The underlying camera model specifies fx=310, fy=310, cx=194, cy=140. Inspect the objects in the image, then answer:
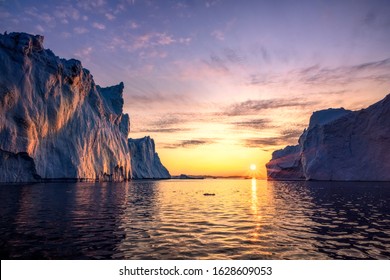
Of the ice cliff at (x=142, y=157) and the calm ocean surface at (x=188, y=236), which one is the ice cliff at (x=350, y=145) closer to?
the calm ocean surface at (x=188, y=236)

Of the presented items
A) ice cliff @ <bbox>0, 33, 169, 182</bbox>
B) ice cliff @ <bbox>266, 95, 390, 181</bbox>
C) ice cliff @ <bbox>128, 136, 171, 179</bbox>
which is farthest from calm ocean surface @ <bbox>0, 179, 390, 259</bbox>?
ice cliff @ <bbox>128, 136, 171, 179</bbox>

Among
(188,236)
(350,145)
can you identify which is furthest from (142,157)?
(188,236)

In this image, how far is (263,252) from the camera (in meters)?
11.2

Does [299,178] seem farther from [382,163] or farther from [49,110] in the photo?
[49,110]

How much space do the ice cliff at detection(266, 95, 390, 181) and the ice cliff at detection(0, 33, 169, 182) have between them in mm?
67052

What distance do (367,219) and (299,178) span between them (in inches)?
4558

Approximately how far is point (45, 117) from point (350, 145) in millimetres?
85372

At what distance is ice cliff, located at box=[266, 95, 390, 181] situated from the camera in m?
87.1

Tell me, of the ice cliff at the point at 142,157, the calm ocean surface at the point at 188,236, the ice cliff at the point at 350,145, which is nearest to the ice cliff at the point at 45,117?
the calm ocean surface at the point at 188,236

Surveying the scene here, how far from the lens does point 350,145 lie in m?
95.8

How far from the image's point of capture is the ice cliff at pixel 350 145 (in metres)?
87.1

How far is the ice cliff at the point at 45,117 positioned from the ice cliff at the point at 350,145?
6705cm
